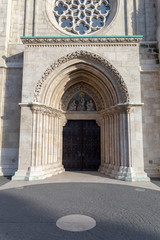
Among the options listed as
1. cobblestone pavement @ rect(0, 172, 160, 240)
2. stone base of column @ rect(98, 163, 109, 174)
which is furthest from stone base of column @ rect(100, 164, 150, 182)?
cobblestone pavement @ rect(0, 172, 160, 240)

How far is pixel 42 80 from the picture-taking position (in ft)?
27.2

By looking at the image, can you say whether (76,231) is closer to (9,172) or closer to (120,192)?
(120,192)

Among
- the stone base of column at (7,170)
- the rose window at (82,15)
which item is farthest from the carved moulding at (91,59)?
the stone base of column at (7,170)

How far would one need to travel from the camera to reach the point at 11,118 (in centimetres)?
919

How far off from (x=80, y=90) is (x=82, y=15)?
4.50 m

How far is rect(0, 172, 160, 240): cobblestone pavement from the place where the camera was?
9.57 feet

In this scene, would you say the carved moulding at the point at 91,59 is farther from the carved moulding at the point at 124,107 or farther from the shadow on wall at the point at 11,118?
the shadow on wall at the point at 11,118

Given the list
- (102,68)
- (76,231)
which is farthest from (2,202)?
(102,68)

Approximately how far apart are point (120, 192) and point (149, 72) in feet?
21.0

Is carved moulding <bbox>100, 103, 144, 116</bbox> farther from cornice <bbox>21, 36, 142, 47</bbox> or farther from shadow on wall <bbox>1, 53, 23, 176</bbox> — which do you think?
shadow on wall <bbox>1, 53, 23, 176</bbox>

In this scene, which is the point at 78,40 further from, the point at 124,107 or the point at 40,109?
the point at 124,107

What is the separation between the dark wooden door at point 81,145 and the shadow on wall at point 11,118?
8.45ft

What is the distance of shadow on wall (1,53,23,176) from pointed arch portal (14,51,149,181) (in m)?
1.54

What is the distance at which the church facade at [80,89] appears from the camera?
7.97 m
